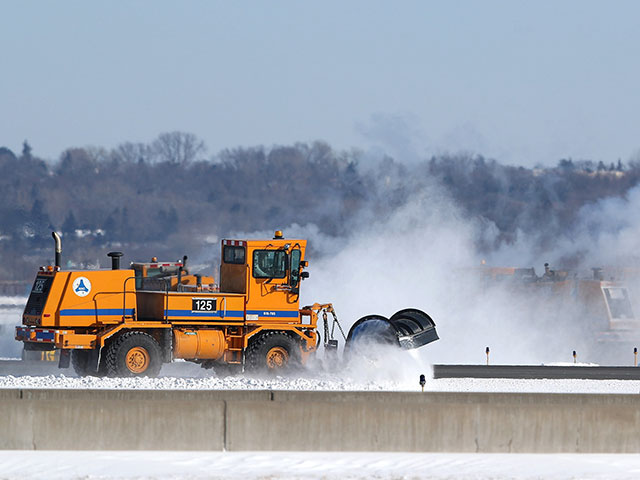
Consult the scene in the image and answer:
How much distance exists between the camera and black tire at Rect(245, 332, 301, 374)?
79.8ft

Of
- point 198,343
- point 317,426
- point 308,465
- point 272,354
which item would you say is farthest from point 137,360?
point 308,465

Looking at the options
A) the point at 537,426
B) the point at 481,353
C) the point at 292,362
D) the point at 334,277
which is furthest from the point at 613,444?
the point at 334,277

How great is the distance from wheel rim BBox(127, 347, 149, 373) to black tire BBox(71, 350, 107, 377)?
1.64 feet

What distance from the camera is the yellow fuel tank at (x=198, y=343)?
2400 centimetres

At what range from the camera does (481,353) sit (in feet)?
130

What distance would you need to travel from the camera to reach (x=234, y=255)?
24906mm

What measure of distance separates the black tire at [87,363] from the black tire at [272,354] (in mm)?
2972

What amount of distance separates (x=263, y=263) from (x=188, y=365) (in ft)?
17.1

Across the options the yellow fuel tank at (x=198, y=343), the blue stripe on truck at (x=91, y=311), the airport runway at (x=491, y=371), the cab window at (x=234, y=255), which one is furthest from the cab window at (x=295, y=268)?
the airport runway at (x=491, y=371)

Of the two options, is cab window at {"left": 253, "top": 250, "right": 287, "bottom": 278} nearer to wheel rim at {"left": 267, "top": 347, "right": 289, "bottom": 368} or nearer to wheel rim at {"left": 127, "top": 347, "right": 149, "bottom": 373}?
wheel rim at {"left": 267, "top": 347, "right": 289, "bottom": 368}

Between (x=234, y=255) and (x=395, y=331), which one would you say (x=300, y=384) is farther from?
(x=234, y=255)

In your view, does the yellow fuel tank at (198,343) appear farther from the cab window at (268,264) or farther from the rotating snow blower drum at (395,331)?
the rotating snow blower drum at (395,331)

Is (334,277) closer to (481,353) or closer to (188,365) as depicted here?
(481,353)

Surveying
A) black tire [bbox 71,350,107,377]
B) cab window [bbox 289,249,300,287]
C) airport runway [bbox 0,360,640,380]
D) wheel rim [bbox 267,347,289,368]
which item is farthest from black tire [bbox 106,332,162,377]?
cab window [bbox 289,249,300,287]
